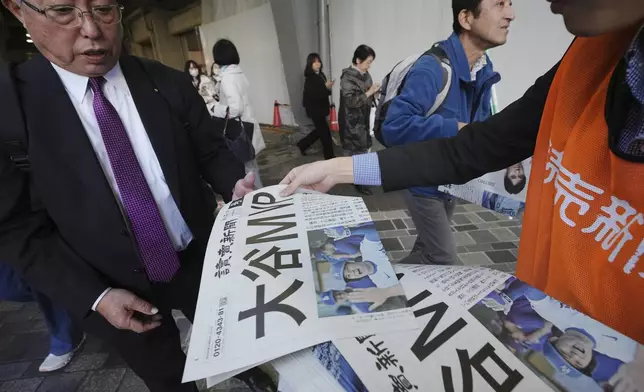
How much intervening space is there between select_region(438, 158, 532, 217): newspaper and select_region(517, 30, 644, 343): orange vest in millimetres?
849

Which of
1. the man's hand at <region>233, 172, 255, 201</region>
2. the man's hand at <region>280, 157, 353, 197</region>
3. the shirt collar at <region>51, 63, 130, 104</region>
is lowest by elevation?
the man's hand at <region>233, 172, 255, 201</region>

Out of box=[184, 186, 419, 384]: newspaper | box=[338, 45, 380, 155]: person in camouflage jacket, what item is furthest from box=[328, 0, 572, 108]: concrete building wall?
box=[184, 186, 419, 384]: newspaper

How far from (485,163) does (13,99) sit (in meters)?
1.38

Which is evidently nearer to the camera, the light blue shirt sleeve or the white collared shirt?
the light blue shirt sleeve

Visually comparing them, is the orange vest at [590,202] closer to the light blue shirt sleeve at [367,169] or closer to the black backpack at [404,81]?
the light blue shirt sleeve at [367,169]

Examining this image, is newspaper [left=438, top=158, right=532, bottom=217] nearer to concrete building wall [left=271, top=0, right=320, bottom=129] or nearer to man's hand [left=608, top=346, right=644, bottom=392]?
man's hand [left=608, top=346, right=644, bottom=392]

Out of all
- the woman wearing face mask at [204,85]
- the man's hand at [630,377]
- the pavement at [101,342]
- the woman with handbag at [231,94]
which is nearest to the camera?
the man's hand at [630,377]

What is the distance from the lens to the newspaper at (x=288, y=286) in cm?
56

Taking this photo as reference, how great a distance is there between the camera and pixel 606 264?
0.58 m

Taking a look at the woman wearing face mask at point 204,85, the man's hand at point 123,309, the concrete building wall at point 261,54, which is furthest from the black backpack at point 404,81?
the concrete building wall at point 261,54

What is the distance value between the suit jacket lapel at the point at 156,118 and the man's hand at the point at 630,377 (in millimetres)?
1224

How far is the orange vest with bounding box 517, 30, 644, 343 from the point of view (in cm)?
55

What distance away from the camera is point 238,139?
132 inches

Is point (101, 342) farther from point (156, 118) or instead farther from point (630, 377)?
point (630, 377)
